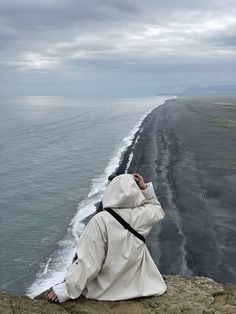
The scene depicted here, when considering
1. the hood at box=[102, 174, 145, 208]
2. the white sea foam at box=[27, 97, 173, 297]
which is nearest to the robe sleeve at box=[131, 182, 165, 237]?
the hood at box=[102, 174, 145, 208]

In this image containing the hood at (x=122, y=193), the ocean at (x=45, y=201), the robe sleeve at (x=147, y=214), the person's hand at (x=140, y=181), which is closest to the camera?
the hood at (x=122, y=193)

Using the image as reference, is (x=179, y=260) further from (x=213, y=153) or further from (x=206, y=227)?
(x=213, y=153)

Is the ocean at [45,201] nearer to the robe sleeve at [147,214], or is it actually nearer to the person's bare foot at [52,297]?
the person's bare foot at [52,297]

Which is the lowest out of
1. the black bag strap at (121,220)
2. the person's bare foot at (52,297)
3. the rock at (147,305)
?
the rock at (147,305)

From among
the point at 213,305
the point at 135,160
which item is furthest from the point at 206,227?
the point at 135,160

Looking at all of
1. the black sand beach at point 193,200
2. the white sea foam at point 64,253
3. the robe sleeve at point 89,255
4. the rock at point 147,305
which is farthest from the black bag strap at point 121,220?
the black sand beach at point 193,200

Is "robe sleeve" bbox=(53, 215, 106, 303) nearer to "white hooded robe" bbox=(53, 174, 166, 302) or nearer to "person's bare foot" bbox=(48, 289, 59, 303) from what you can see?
"white hooded robe" bbox=(53, 174, 166, 302)

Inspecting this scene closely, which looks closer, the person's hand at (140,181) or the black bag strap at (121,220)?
the black bag strap at (121,220)

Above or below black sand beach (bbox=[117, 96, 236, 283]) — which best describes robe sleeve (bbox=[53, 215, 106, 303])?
above
